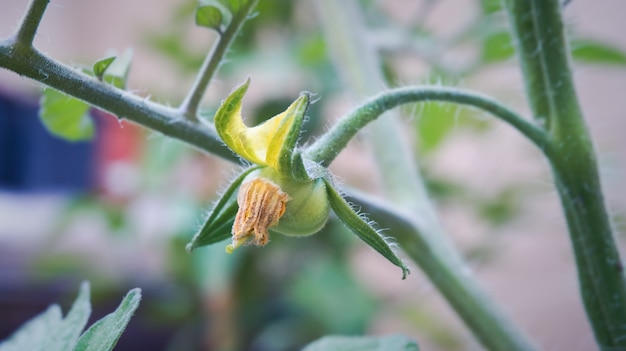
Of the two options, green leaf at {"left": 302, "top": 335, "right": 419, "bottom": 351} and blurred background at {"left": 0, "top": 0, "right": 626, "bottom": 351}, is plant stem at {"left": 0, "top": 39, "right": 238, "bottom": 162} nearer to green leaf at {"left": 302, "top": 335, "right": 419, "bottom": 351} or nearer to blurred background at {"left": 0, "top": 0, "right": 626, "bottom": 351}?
green leaf at {"left": 302, "top": 335, "right": 419, "bottom": 351}

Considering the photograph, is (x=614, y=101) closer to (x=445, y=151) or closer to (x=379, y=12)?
(x=445, y=151)

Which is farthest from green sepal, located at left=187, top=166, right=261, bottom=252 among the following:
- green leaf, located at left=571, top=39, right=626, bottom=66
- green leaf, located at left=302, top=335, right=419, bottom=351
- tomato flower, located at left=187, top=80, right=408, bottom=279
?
green leaf, located at left=571, top=39, right=626, bottom=66

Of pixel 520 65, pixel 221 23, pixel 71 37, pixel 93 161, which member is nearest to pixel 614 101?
pixel 520 65

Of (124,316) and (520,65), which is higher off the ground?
(520,65)

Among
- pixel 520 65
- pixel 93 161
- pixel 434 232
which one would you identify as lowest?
pixel 93 161

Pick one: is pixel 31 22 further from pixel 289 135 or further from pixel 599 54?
pixel 599 54

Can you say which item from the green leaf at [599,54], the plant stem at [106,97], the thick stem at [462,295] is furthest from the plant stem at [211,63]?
the green leaf at [599,54]
